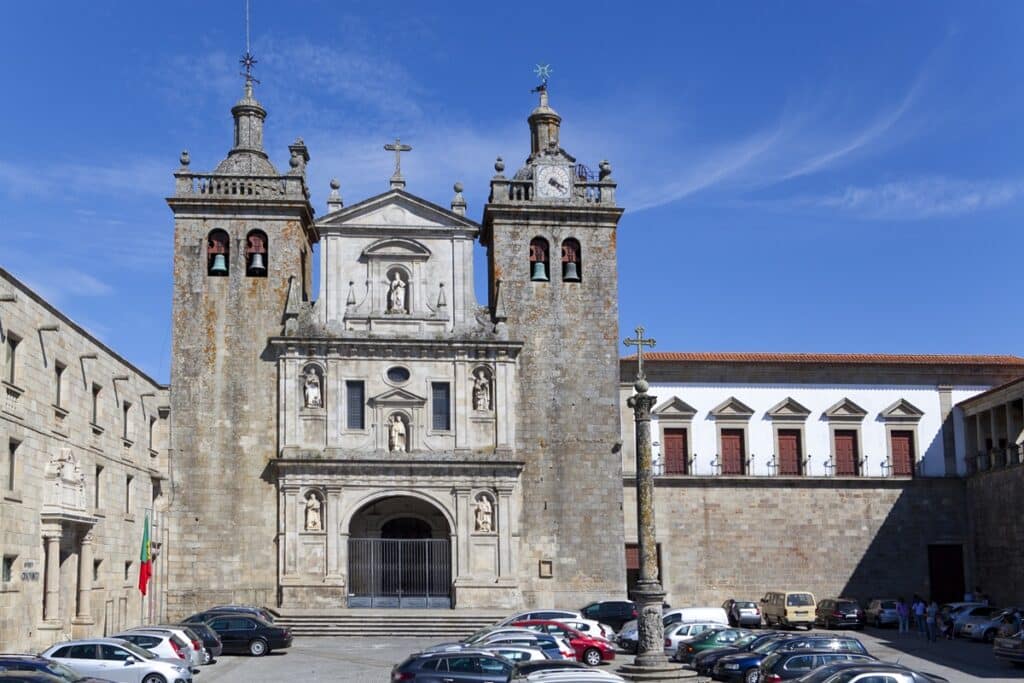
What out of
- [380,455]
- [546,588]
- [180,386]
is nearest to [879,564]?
[546,588]

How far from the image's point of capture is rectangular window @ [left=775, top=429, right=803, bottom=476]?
46.2 meters

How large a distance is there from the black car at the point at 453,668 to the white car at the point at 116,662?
4695 millimetres

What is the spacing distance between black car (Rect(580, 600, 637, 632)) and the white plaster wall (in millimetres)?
8607

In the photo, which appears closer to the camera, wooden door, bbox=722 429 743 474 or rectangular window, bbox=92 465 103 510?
rectangular window, bbox=92 465 103 510

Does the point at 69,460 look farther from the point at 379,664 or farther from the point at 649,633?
the point at 649,633

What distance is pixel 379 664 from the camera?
29.8 m

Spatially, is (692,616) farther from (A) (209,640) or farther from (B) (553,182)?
(B) (553,182)

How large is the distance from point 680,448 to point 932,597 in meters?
10.4

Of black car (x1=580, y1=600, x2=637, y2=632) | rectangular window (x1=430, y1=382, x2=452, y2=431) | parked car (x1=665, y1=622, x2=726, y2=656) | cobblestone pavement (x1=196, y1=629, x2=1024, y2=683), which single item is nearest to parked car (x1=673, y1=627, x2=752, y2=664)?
parked car (x1=665, y1=622, x2=726, y2=656)

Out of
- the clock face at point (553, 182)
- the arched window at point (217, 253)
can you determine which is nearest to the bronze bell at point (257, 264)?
the arched window at point (217, 253)

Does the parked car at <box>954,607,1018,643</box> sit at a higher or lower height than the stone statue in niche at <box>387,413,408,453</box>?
lower

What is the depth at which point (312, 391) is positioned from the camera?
133 ft

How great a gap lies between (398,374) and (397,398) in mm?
846

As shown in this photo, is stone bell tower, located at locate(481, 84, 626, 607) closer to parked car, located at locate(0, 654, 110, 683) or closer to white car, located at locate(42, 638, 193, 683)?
white car, located at locate(42, 638, 193, 683)
